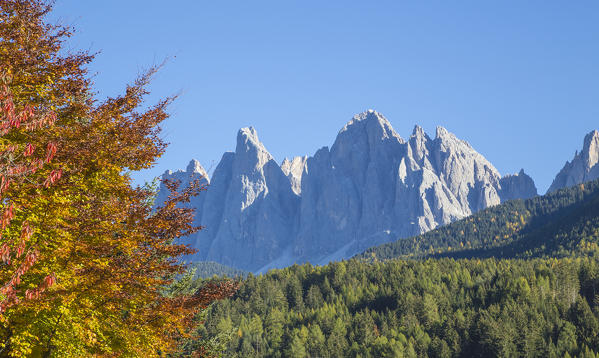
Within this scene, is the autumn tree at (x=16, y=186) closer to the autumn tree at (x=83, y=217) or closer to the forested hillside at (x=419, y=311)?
the autumn tree at (x=83, y=217)

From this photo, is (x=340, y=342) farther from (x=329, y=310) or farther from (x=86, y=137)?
(x=86, y=137)

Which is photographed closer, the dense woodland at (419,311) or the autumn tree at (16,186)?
the autumn tree at (16,186)

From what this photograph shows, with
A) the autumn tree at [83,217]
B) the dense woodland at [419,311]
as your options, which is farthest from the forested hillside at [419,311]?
the autumn tree at [83,217]

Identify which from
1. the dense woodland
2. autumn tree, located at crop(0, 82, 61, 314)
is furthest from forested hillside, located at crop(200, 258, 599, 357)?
autumn tree, located at crop(0, 82, 61, 314)

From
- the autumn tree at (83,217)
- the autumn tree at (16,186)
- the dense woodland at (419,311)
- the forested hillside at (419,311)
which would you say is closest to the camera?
the autumn tree at (16,186)

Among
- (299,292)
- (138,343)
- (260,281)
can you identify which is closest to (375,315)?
(299,292)

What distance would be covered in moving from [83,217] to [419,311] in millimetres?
149516

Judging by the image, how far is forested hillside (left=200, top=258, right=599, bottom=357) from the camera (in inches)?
5153

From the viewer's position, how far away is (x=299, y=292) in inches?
7042

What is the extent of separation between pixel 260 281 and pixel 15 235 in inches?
6640

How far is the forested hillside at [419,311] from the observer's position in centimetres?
13088

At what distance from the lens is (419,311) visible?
156500 millimetres

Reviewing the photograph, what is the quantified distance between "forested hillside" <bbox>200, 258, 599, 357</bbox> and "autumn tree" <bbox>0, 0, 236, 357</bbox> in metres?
94.7

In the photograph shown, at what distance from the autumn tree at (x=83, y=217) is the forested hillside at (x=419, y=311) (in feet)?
311
